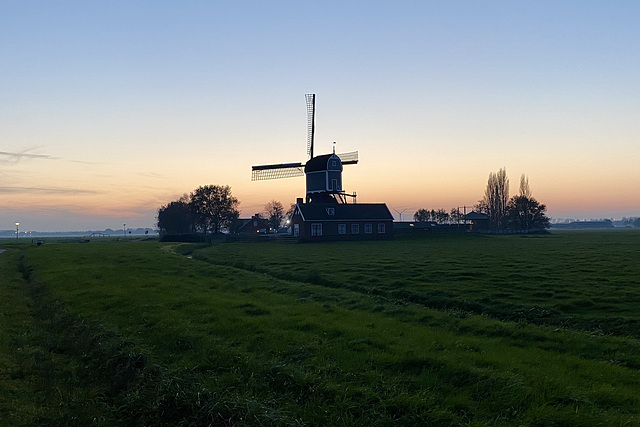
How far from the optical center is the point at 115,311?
17.1m

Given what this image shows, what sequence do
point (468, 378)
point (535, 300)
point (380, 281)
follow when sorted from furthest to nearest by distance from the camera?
point (380, 281)
point (535, 300)
point (468, 378)

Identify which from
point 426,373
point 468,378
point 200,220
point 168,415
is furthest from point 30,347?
point 200,220

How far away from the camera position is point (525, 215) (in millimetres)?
133250

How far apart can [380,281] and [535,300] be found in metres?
8.47

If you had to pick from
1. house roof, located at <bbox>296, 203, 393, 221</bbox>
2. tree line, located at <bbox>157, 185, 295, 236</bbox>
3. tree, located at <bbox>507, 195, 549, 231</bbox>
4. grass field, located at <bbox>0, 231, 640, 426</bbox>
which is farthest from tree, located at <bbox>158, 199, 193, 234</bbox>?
grass field, located at <bbox>0, 231, 640, 426</bbox>

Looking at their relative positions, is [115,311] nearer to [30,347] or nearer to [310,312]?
[30,347]

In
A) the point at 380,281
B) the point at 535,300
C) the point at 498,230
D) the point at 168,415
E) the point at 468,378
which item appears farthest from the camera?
the point at 498,230

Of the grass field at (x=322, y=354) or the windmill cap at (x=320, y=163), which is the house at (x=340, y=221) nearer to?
the windmill cap at (x=320, y=163)

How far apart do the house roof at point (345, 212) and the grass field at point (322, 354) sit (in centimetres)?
5494

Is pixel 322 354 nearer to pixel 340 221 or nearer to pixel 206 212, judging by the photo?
pixel 340 221

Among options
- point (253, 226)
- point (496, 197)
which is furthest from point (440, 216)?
point (253, 226)

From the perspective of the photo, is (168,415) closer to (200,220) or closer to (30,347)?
(30,347)

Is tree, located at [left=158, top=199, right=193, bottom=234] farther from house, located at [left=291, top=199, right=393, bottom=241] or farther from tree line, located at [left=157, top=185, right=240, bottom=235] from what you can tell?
house, located at [left=291, top=199, right=393, bottom=241]

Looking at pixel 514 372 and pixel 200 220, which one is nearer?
pixel 514 372
